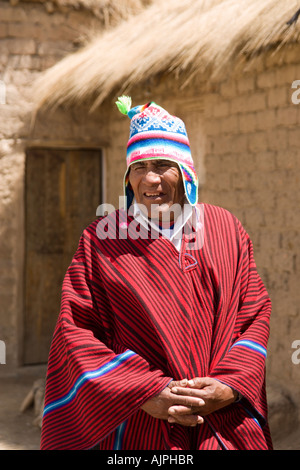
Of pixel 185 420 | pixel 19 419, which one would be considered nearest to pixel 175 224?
pixel 185 420

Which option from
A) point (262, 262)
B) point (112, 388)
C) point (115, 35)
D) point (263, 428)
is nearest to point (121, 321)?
point (112, 388)

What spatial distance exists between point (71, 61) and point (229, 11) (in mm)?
1981

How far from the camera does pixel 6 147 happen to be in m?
6.62

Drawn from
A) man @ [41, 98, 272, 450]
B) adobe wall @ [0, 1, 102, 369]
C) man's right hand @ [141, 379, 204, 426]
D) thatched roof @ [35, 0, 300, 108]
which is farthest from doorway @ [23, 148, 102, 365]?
man's right hand @ [141, 379, 204, 426]

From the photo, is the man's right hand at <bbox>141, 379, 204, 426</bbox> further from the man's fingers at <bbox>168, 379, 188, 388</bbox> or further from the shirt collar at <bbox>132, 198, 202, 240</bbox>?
the shirt collar at <bbox>132, 198, 202, 240</bbox>

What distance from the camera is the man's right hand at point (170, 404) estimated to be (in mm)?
2135

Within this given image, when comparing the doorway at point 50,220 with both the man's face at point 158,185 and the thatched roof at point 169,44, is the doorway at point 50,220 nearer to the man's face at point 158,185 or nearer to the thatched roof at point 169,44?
the thatched roof at point 169,44

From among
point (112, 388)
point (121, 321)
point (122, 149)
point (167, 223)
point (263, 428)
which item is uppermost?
point (122, 149)

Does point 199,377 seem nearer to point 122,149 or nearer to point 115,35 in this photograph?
point 122,149

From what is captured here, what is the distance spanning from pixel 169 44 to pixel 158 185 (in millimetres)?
3318

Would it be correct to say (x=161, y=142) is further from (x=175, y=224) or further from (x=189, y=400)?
(x=189, y=400)

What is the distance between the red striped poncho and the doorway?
4.57 m

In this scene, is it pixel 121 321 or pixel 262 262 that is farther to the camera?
pixel 262 262

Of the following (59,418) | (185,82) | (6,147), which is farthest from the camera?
(6,147)
